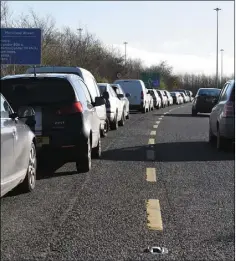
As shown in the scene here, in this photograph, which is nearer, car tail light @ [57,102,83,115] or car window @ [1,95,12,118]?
car window @ [1,95,12,118]

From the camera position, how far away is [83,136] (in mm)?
8914

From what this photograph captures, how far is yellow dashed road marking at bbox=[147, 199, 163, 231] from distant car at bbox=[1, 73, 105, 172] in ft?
6.93

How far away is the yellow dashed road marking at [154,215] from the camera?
19.4 feet

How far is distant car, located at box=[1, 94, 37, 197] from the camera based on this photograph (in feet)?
19.5

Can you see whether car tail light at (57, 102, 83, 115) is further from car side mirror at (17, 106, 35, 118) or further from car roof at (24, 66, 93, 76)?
car roof at (24, 66, 93, 76)

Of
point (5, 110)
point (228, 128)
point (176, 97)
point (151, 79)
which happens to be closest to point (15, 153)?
point (5, 110)

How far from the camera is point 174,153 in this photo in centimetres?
1217

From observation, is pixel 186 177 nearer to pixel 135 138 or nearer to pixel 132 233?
pixel 132 233

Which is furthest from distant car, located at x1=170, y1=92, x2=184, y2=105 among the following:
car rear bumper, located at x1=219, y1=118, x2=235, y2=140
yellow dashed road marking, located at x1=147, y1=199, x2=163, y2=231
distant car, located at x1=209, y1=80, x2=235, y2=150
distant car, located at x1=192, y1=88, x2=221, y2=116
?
yellow dashed road marking, located at x1=147, y1=199, x2=163, y2=231

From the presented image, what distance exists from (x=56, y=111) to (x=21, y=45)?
867 inches

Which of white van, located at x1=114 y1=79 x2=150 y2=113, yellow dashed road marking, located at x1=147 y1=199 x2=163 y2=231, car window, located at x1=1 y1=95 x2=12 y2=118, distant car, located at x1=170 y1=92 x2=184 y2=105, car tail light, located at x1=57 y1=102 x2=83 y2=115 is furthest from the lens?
distant car, located at x1=170 y1=92 x2=184 y2=105

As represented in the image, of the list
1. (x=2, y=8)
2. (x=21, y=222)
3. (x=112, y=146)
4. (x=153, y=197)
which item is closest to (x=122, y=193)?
(x=153, y=197)

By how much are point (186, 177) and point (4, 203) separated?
3.16 metres

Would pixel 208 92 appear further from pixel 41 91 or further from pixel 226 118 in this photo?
pixel 41 91
